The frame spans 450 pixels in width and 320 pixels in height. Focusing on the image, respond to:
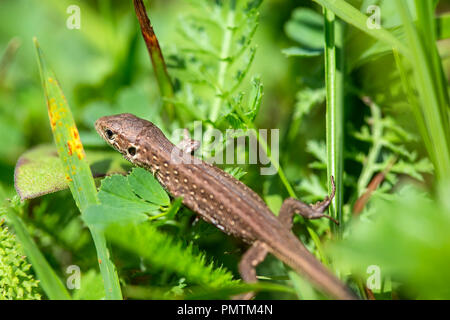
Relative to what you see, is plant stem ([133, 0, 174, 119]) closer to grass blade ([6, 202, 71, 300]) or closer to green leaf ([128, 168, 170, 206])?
green leaf ([128, 168, 170, 206])

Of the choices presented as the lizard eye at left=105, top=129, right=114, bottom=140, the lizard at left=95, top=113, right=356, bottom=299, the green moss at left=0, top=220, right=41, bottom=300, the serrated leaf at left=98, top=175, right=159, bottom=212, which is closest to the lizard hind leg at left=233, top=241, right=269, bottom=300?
the lizard at left=95, top=113, right=356, bottom=299

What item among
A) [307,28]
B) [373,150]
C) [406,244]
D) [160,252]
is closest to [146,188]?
[160,252]

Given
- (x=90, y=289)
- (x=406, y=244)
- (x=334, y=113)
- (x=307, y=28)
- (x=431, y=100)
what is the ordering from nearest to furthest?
1. (x=406, y=244)
2. (x=431, y=100)
3. (x=90, y=289)
4. (x=334, y=113)
5. (x=307, y=28)

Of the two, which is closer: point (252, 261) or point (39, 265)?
point (39, 265)

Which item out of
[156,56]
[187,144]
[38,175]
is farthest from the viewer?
[187,144]

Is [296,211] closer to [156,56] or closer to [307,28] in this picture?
[156,56]

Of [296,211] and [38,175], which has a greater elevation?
[38,175]

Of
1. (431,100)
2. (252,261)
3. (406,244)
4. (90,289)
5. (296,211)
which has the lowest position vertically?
(90,289)
